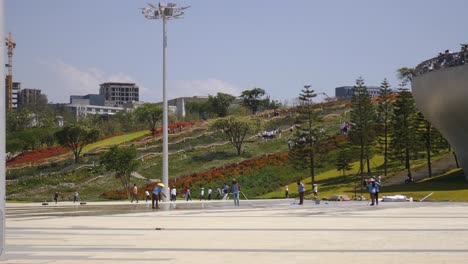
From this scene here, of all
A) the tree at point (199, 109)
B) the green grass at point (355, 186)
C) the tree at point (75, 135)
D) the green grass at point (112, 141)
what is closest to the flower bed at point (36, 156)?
the green grass at point (112, 141)

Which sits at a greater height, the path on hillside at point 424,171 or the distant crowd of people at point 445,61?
the distant crowd of people at point 445,61

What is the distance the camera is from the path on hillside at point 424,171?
5965cm

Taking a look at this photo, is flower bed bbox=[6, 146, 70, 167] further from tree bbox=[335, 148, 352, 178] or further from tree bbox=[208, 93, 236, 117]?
tree bbox=[335, 148, 352, 178]

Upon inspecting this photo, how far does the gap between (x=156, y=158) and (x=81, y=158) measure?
14.8 m

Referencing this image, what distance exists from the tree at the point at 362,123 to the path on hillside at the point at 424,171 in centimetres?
331

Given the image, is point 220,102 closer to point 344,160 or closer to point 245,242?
point 344,160

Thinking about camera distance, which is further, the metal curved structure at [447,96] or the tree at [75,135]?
the tree at [75,135]

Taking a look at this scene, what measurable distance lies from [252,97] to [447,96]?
99858 mm

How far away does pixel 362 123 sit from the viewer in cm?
6750

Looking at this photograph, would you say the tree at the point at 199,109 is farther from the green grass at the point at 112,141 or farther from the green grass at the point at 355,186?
the green grass at the point at 355,186

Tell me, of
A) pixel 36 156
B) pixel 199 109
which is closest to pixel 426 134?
pixel 36 156

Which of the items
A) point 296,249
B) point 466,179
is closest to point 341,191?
point 466,179

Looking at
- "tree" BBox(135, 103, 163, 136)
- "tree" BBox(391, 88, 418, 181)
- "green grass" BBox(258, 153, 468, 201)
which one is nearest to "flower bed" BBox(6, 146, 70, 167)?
"tree" BBox(135, 103, 163, 136)

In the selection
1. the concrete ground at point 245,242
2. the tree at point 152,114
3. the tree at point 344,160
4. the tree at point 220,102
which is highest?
the tree at point 220,102
